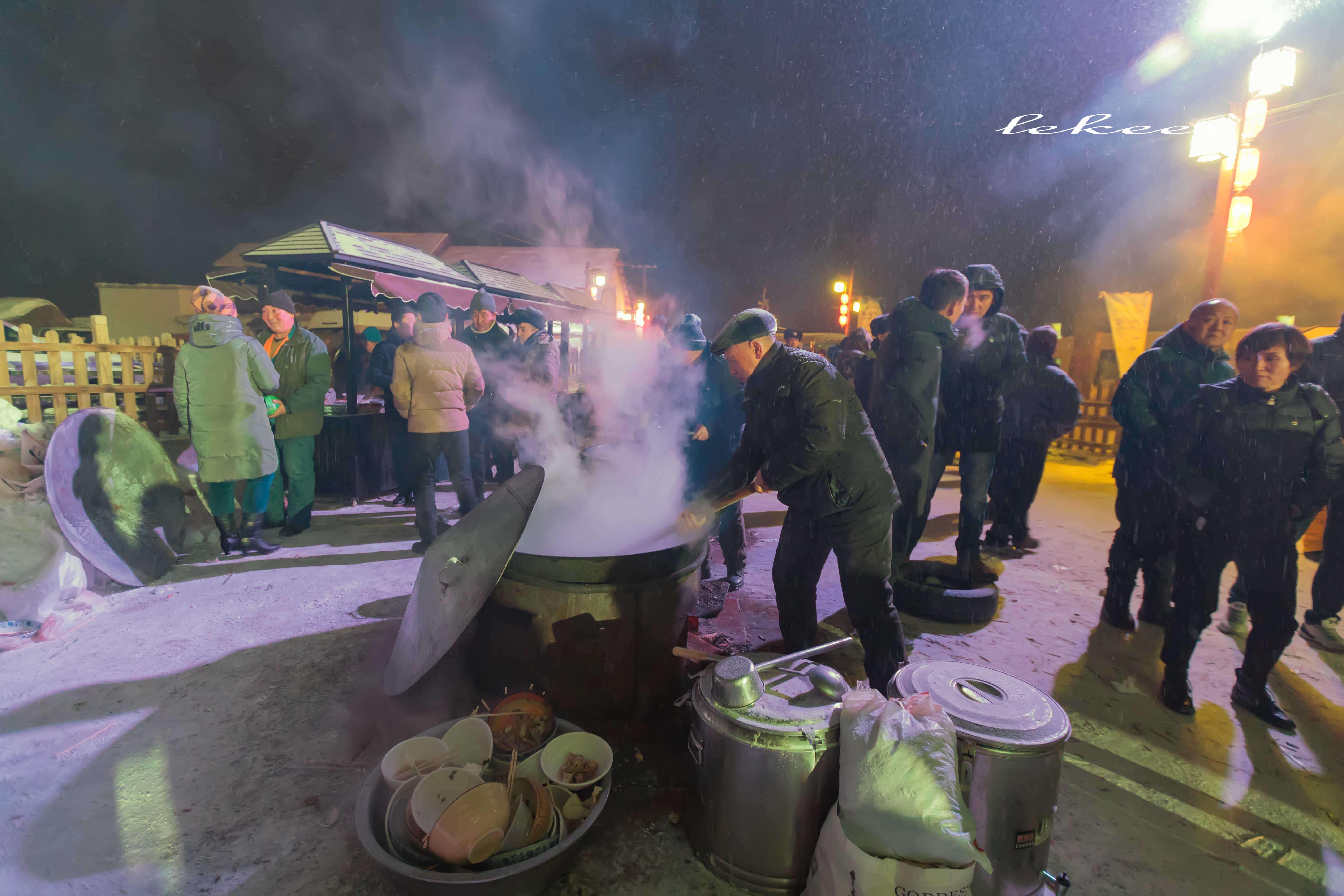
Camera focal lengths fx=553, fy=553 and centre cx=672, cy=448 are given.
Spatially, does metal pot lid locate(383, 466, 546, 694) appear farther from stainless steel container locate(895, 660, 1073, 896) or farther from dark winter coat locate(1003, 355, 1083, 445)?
dark winter coat locate(1003, 355, 1083, 445)

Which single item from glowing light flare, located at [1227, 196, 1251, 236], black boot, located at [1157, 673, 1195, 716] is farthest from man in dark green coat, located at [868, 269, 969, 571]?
glowing light flare, located at [1227, 196, 1251, 236]

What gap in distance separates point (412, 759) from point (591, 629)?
924mm

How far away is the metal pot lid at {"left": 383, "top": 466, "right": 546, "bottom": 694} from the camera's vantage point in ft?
8.47

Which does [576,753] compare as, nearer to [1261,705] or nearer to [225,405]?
[1261,705]

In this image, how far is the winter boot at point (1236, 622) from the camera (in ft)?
14.1

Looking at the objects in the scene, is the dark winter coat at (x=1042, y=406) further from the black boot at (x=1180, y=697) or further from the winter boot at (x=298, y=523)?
the winter boot at (x=298, y=523)

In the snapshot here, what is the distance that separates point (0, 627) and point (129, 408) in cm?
359

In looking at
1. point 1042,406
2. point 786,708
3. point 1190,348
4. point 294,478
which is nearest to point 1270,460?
point 1190,348

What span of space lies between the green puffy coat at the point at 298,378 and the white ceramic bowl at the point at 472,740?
4516 millimetres

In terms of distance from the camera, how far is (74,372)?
6.05 metres

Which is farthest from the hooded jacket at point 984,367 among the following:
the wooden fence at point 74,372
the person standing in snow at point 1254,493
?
the wooden fence at point 74,372

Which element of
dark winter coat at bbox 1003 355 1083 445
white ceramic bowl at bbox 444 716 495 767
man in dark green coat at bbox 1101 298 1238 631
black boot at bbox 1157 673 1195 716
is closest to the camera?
white ceramic bowl at bbox 444 716 495 767

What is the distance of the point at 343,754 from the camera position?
9.08 ft

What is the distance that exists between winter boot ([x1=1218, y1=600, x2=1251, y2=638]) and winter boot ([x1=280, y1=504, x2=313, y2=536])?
835 cm
